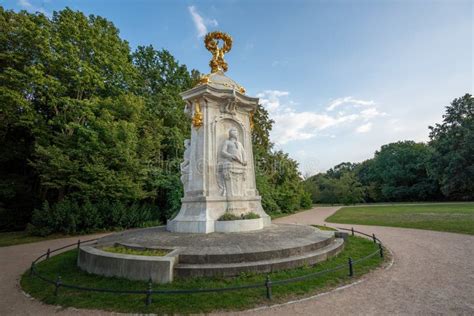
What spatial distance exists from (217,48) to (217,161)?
5.79 metres

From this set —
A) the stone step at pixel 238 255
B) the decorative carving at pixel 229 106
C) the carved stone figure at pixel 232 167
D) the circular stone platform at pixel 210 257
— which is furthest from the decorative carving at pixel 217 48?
the stone step at pixel 238 255

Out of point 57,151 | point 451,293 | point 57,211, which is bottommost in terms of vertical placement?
point 451,293

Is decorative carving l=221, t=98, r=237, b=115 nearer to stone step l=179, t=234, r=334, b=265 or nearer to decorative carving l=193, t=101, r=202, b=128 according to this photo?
decorative carving l=193, t=101, r=202, b=128

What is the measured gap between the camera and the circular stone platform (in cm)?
591

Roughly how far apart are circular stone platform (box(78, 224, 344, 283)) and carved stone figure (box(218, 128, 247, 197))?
92.4 inches

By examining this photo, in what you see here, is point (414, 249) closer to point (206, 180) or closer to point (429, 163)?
point (206, 180)

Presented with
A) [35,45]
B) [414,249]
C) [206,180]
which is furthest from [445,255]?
[35,45]

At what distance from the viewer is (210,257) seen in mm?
6309

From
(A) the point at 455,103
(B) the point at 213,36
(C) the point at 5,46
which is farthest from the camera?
(A) the point at 455,103

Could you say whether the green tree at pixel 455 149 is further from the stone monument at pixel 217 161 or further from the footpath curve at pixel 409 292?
the stone monument at pixel 217 161

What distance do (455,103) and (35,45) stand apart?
181 feet

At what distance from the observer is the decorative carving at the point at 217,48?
39.9 ft

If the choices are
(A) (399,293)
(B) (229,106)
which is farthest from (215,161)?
(A) (399,293)

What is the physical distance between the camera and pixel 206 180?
10.1 meters
